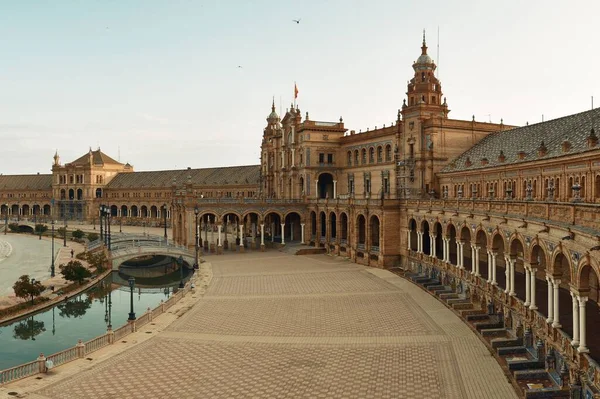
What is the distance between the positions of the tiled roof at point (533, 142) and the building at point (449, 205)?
204 mm

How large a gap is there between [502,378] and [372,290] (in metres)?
20.8

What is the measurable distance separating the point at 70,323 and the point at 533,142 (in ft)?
135

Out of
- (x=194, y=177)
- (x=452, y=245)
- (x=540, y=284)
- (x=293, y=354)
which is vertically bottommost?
(x=293, y=354)

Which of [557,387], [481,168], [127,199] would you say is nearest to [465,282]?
[481,168]

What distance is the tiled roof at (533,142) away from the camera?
37.8 meters

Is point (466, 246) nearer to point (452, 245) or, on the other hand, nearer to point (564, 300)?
point (452, 245)

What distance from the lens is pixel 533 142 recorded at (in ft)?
153

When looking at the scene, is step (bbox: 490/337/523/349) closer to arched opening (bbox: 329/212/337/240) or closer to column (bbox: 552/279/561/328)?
column (bbox: 552/279/561/328)

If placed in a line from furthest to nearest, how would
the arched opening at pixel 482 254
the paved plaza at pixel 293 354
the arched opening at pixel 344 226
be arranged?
the arched opening at pixel 344 226 < the arched opening at pixel 482 254 < the paved plaza at pixel 293 354

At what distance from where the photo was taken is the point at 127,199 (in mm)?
128500

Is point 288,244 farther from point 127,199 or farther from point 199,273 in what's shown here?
point 127,199

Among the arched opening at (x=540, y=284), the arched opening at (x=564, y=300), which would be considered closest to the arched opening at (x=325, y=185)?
the arched opening at (x=540, y=284)

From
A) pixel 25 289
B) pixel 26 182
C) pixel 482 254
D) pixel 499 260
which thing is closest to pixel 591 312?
pixel 499 260

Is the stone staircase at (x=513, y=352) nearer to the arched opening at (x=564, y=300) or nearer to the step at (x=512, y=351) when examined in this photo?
→ the step at (x=512, y=351)
